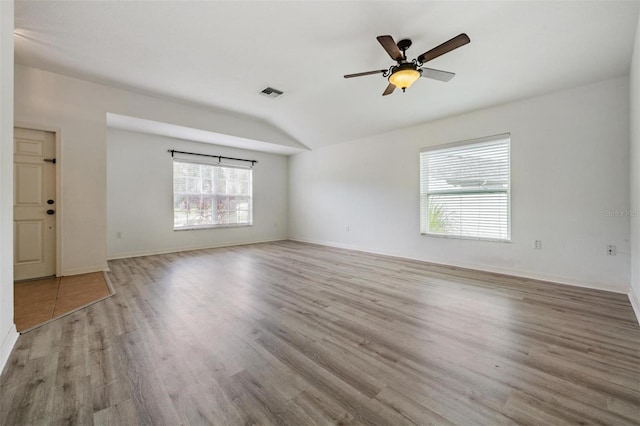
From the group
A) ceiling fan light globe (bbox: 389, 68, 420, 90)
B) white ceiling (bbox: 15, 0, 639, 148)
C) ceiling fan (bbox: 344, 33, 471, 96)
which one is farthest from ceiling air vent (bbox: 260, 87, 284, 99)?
ceiling fan light globe (bbox: 389, 68, 420, 90)

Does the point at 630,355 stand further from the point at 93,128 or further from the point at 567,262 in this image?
the point at 93,128

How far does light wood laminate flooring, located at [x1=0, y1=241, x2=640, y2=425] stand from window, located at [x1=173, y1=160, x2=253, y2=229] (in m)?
3.03

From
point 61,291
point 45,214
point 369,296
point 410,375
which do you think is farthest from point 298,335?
point 45,214

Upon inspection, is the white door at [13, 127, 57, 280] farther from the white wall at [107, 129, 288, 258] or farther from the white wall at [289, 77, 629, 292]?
the white wall at [289, 77, 629, 292]

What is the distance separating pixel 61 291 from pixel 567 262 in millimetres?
6424

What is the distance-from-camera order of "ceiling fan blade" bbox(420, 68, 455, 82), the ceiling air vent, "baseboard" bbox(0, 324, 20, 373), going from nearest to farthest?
"baseboard" bbox(0, 324, 20, 373) → "ceiling fan blade" bbox(420, 68, 455, 82) → the ceiling air vent

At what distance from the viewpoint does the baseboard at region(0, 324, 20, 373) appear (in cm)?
168

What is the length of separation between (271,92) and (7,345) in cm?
415

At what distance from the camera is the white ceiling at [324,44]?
2.53 m

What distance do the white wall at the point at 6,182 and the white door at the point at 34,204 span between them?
95.6 inches

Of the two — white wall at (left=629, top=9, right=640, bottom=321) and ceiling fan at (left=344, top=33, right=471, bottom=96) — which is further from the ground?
ceiling fan at (left=344, top=33, right=471, bottom=96)

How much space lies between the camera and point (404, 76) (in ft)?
8.79

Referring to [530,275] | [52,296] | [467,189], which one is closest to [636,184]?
[530,275]

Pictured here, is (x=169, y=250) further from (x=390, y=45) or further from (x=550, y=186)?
(x=550, y=186)
